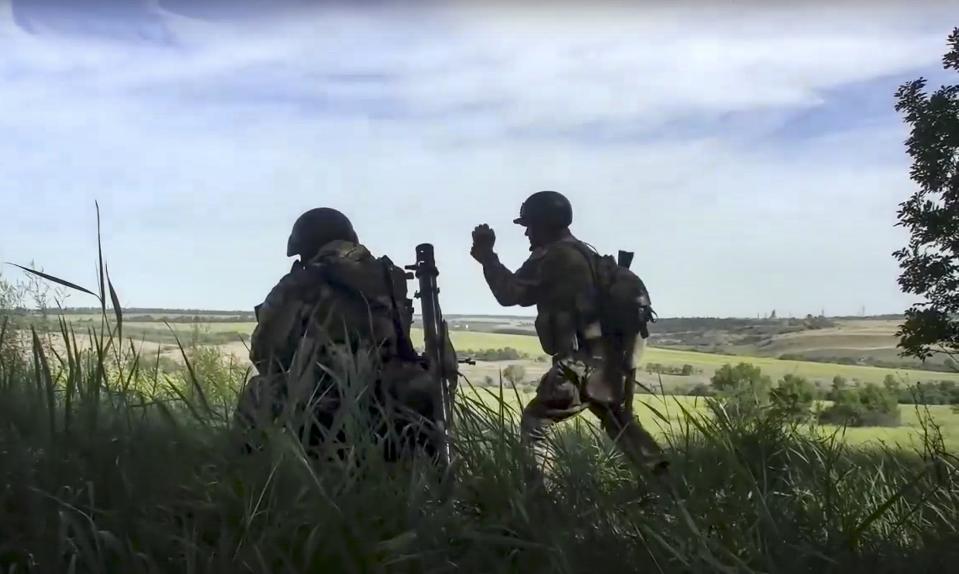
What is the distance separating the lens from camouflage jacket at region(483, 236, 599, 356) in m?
4.59

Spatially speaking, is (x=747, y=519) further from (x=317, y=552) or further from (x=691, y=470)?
(x=317, y=552)

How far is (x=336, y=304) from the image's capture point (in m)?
3.78

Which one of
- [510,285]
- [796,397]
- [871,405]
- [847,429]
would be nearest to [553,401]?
[510,285]

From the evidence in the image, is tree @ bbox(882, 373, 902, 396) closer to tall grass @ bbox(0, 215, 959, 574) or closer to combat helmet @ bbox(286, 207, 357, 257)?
tall grass @ bbox(0, 215, 959, 574)

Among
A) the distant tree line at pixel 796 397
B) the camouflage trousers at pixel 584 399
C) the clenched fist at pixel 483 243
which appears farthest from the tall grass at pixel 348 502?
the clenched fist at pixel 483 243

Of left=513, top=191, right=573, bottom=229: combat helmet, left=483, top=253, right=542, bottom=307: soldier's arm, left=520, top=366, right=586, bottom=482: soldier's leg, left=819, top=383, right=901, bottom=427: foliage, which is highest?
left=513, top=191, right=573, bottom=229: combat helmet

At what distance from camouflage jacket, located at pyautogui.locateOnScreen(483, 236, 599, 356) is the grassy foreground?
5.21 ft

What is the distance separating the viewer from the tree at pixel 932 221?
20.6 ft

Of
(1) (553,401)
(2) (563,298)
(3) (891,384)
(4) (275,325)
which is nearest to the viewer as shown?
(4) (275,325)

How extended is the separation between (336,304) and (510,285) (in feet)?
3.53

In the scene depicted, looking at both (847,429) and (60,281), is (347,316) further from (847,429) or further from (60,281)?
(847,429)

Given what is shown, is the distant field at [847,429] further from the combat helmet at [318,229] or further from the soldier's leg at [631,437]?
the combat helmet at [318,229]

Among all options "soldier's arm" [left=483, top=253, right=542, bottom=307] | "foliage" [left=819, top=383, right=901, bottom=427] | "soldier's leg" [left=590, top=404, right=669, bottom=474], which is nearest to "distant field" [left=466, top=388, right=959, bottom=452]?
"soldier's leg" [left=590, top=404, right=669, bottom=474]

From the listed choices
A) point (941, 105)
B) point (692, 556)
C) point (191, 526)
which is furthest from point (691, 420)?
point (941, 105)
